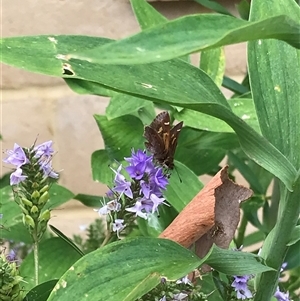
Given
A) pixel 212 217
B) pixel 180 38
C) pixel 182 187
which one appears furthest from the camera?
pixel 182 187

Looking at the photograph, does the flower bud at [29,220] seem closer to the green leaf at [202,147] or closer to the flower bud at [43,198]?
the flower bud at [43,198]

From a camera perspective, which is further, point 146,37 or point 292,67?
point 292,67

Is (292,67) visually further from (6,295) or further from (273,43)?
(6,295)

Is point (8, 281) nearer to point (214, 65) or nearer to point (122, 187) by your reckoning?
point (122, 187)

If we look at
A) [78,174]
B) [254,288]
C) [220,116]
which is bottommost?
[78,174]

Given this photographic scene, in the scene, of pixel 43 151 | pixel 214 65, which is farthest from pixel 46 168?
pixel 214 65

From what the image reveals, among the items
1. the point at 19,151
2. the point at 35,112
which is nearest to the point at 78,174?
the point at 35,112
